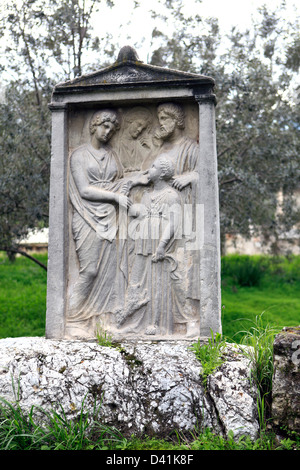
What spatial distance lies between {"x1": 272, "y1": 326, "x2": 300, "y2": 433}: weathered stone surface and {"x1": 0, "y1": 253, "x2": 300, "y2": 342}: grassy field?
10.0 feet

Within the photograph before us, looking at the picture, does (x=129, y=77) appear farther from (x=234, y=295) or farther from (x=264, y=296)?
(x=264, y=296)

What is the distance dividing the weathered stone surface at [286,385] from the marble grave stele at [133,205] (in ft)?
3.32

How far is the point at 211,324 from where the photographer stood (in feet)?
17.1

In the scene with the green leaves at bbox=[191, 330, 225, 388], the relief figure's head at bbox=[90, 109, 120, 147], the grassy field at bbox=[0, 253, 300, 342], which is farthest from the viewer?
the grassy field at bbox=[0, 253, 300, 342]

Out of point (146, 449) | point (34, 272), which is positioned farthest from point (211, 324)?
point (34, 272)

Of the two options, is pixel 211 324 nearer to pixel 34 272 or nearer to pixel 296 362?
pixel 296 362

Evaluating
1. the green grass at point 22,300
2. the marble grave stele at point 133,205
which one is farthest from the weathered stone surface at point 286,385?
the green grass at point 22,300

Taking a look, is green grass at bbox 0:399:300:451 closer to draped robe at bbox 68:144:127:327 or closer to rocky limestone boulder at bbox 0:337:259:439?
rocky limestone boulder at bbox 0:337:259:439

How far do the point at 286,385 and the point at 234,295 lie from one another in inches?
238

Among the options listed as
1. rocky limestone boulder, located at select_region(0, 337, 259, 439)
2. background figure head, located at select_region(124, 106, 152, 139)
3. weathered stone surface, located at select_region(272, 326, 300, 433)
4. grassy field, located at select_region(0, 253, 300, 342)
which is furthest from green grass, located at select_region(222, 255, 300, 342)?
background figure head, located at select_region(124, 106, 152, 139)

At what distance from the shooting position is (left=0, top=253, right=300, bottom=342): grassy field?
8.59 metres

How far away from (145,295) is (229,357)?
108 cm

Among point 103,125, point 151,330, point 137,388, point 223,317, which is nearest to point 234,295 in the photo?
point 223,317

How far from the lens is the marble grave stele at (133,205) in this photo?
17.7 feet
